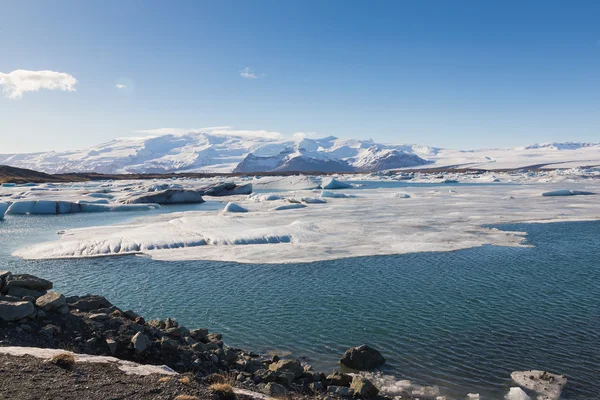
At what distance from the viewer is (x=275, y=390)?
25.5 feet

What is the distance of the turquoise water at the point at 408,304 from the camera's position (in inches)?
386

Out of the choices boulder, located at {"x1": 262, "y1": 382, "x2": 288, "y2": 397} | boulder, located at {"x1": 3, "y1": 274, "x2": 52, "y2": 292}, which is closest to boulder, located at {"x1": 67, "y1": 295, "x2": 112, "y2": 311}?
boulder, located at {"x1": 3, "y1": 274, "x2": 52, "y2": 292}

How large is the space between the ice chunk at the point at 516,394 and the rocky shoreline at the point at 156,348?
1.91 meters

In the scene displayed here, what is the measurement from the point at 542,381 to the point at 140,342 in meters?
8.02

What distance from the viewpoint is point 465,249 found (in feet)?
68.8

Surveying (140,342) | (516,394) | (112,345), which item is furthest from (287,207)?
(516,394)

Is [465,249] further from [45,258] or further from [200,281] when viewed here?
[45,258]

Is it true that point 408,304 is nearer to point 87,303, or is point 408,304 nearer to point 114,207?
point 87,303

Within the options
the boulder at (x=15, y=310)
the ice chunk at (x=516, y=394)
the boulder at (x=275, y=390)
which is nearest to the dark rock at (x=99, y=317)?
the boulder at (x=15, y=310)

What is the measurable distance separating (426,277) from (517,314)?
13.8ft

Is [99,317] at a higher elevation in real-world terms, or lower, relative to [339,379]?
higher

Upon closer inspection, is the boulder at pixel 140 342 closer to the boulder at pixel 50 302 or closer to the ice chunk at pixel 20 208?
the boulder at pixel 50 302

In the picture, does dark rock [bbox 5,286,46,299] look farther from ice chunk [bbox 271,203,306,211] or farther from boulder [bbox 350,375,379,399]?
ice chunk [bbox 271,203,306,211]

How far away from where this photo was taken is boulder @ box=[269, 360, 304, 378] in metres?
8.80
